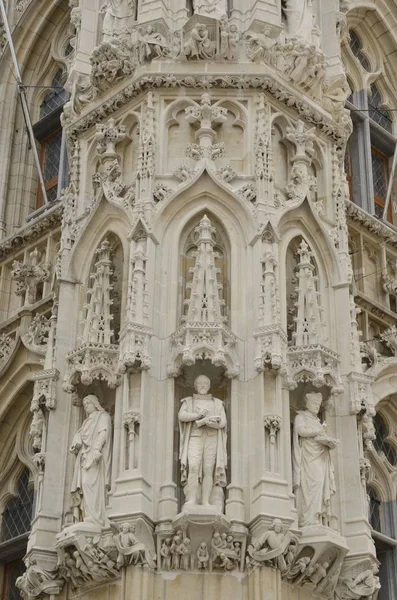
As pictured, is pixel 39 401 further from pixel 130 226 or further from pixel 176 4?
pixel 176 4

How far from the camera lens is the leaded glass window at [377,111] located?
28.9m

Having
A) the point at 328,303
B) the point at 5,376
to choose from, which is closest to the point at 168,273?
the point at 328,303

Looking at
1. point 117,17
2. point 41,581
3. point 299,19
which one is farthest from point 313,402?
point 117,17

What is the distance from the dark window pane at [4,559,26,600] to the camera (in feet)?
75.7

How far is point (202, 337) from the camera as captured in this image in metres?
19.0

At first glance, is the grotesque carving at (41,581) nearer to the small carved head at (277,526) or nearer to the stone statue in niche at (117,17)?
the small carved head at (277,526)

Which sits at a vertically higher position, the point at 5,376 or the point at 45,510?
the point at 5,376

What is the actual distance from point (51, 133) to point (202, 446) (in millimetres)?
11602

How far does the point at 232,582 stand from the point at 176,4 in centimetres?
923

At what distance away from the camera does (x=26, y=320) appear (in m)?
24.6

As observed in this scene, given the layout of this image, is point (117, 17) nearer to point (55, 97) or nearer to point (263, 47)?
point (263, 47)

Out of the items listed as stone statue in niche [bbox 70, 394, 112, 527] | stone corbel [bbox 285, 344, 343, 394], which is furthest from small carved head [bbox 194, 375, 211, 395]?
stone statue in niche [bbox 70, 394, 112, 527]

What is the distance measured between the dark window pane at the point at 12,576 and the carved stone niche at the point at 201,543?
5.96 m

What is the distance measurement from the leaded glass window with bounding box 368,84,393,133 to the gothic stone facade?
3.83m
